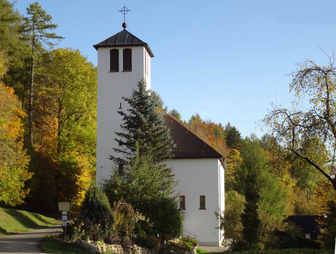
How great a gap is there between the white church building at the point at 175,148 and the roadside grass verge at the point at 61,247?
1289 centimetres

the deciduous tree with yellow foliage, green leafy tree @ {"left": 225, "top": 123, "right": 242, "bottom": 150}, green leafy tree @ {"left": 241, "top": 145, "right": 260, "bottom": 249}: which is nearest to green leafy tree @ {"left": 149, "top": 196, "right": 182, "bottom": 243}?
green leafy tree @ {"left": 241, "top": 145, "right": 260, "bottom": 249}

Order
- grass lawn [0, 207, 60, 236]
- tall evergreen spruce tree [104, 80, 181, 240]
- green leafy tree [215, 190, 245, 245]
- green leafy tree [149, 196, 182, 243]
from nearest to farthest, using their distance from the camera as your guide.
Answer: green leafy tree [149, 196, 182, 243] < tall evergreen spruce tree [104, 80, 181, 240] < green leafy tree [215, 190, 245, 245] < grass lawn [0, 207, 60, 236]

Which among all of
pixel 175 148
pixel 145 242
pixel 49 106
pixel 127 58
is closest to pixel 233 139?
pixel 49 106

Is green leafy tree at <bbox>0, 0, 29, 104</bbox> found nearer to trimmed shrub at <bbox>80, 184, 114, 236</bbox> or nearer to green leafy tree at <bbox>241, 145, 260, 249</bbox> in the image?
trimmed shrub at <bbox>80, 184, 114, 236</bbox>

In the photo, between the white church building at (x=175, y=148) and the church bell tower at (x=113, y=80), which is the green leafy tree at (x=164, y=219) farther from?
the church bell tower at (x=113, y=80)

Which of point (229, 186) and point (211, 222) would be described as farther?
point (229, 186)

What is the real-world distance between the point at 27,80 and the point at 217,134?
44733 mm

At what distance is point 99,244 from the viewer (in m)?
15.9

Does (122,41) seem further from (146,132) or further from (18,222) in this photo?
(18,222)

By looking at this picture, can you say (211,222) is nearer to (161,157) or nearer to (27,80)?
(161,157)

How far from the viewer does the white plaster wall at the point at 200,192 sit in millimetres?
29072

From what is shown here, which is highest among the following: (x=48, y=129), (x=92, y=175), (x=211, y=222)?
(x=48, y=129)

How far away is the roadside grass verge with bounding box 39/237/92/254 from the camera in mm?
14986

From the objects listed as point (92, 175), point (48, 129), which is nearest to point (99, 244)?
point (92, 175)
